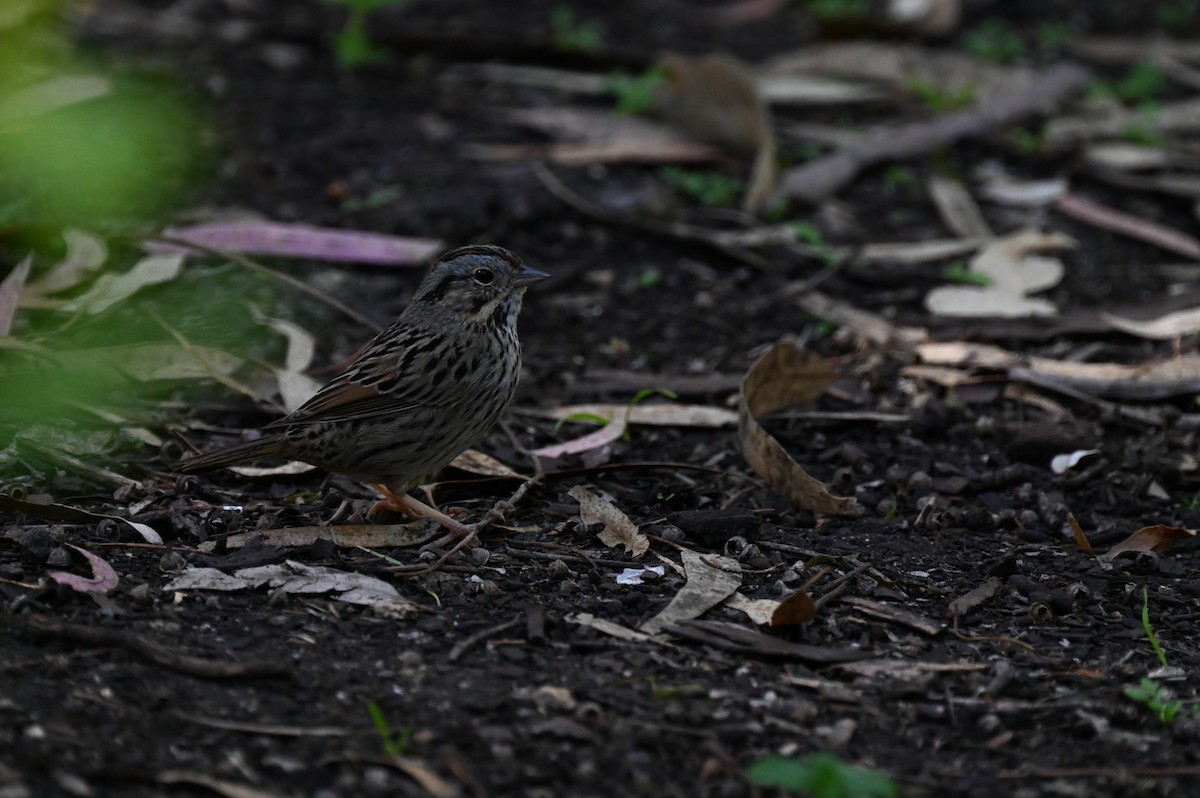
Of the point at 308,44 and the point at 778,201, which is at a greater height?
the point at 308,44

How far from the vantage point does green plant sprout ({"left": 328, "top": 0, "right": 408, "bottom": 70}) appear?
9359mm

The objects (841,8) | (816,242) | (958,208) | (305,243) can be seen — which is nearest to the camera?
(305,243)

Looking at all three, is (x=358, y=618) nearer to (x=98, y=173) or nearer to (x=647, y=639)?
(x=647, y=639)

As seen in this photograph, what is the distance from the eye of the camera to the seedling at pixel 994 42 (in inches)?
377

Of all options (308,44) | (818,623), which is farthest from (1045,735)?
(308,44)

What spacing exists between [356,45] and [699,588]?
19.8ft

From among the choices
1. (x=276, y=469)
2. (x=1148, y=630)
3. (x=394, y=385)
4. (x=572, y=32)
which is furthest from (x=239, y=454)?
(x=572, y=32)

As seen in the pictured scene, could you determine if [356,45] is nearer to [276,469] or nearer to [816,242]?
[816,242]

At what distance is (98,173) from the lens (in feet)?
21.4

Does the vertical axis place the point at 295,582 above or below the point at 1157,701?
above

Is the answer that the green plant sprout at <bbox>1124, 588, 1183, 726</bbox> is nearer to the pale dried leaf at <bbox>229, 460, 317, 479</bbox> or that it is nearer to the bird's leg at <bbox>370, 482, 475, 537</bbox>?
the bird's leg at <bbox>370, 482, 475, 537</bbox>

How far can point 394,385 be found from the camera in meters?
5.15

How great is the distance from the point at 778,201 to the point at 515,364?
120 inches

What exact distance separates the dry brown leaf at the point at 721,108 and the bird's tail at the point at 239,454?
3.71m
